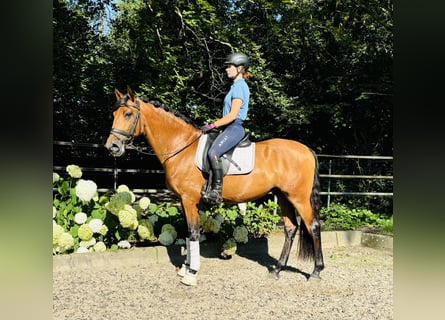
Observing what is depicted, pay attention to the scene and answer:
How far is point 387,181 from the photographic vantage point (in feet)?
35.7

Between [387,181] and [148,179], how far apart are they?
7.89 metres

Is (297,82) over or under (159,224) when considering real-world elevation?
over

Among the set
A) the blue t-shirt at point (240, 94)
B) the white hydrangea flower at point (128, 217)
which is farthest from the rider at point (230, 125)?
the white hydrangea flower at point (128, 217)

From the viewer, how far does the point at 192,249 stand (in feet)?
15.4

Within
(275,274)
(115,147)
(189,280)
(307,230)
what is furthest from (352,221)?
(115,147)

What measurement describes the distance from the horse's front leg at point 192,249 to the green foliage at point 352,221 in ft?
12.3

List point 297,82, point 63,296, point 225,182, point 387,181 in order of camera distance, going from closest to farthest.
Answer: point 63,296, point 225,182, point 387,181, point 297,82

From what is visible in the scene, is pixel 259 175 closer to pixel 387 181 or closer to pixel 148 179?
pixel 387 181

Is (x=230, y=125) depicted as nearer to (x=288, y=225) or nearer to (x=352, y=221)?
(x=288, y=225)

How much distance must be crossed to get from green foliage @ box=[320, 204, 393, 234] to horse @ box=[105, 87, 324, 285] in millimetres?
2974

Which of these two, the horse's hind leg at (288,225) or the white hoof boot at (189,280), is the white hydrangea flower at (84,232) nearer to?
the white hoof boot at (189,280)

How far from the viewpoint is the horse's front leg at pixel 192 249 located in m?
4.59
